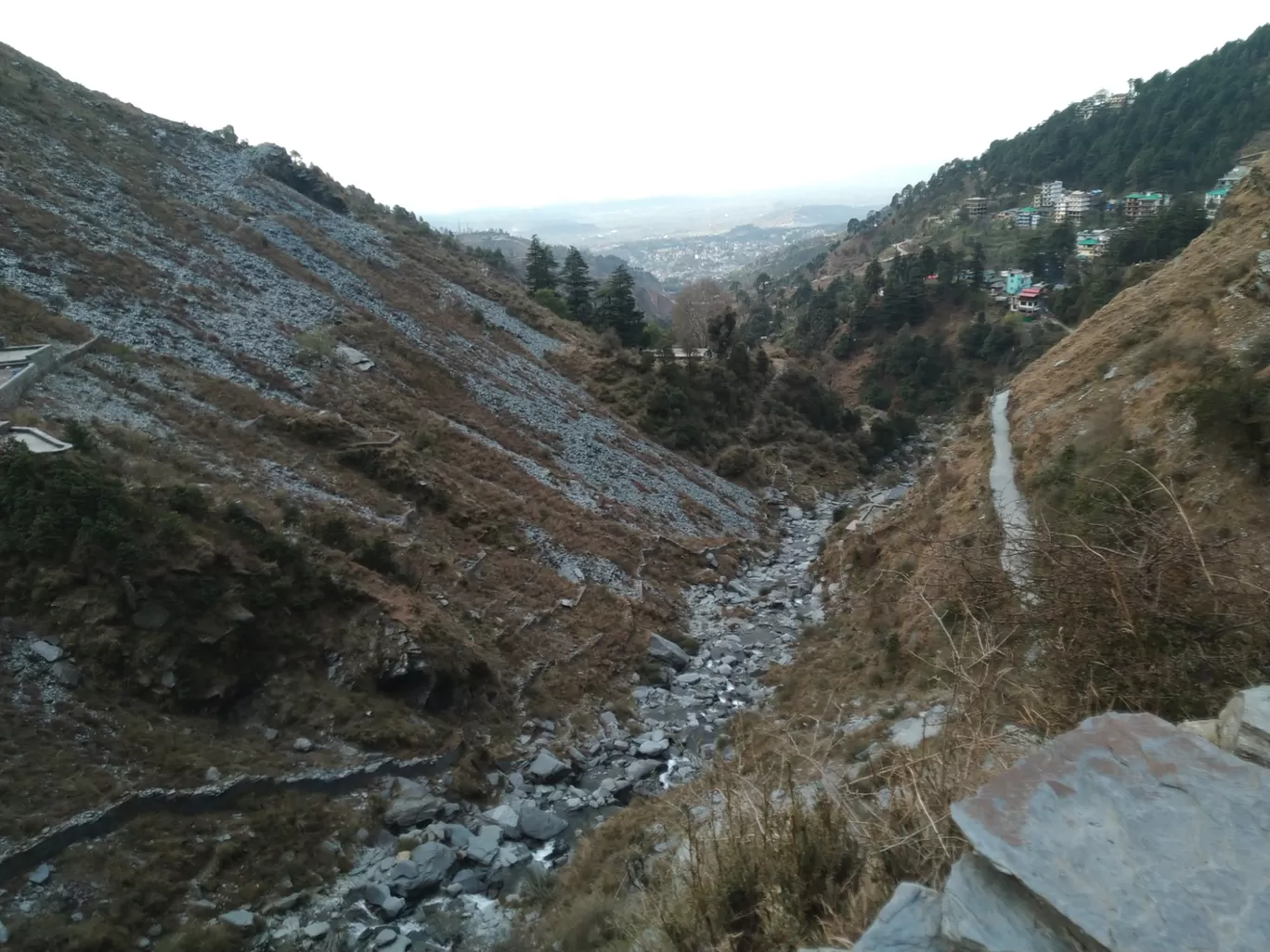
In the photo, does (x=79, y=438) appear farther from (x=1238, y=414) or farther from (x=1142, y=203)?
(x=1142, y=203)

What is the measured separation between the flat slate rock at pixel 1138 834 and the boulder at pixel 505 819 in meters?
7.38

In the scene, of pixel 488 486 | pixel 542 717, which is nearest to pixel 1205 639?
pixel 542 717

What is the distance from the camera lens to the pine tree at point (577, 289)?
37.2 m

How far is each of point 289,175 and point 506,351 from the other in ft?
52.2

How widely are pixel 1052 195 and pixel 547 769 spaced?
294 ft

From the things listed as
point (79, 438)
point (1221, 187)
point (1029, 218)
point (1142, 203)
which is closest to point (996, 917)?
point (79, 438)

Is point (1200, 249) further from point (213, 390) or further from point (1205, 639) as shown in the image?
point (213, 390)

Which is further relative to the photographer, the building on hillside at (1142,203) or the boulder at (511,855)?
the building on hillside at (1142,203)

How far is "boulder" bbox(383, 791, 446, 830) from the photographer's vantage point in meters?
8.53

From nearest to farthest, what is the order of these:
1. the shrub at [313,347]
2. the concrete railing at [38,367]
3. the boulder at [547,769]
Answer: the boulder at [547,769]
the concrete railing at [38,367]
the shrub at [313,347]

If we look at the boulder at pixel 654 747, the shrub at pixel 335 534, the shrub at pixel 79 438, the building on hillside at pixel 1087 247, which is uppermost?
the building on hillside at pixel 1087 247

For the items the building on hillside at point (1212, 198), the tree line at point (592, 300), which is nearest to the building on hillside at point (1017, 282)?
the building on hillside at point (1212, 198)

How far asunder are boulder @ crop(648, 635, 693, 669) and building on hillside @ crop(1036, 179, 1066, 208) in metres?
82.3

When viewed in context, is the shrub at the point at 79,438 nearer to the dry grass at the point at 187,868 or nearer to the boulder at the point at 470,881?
the dry grass at the point at 187,868
